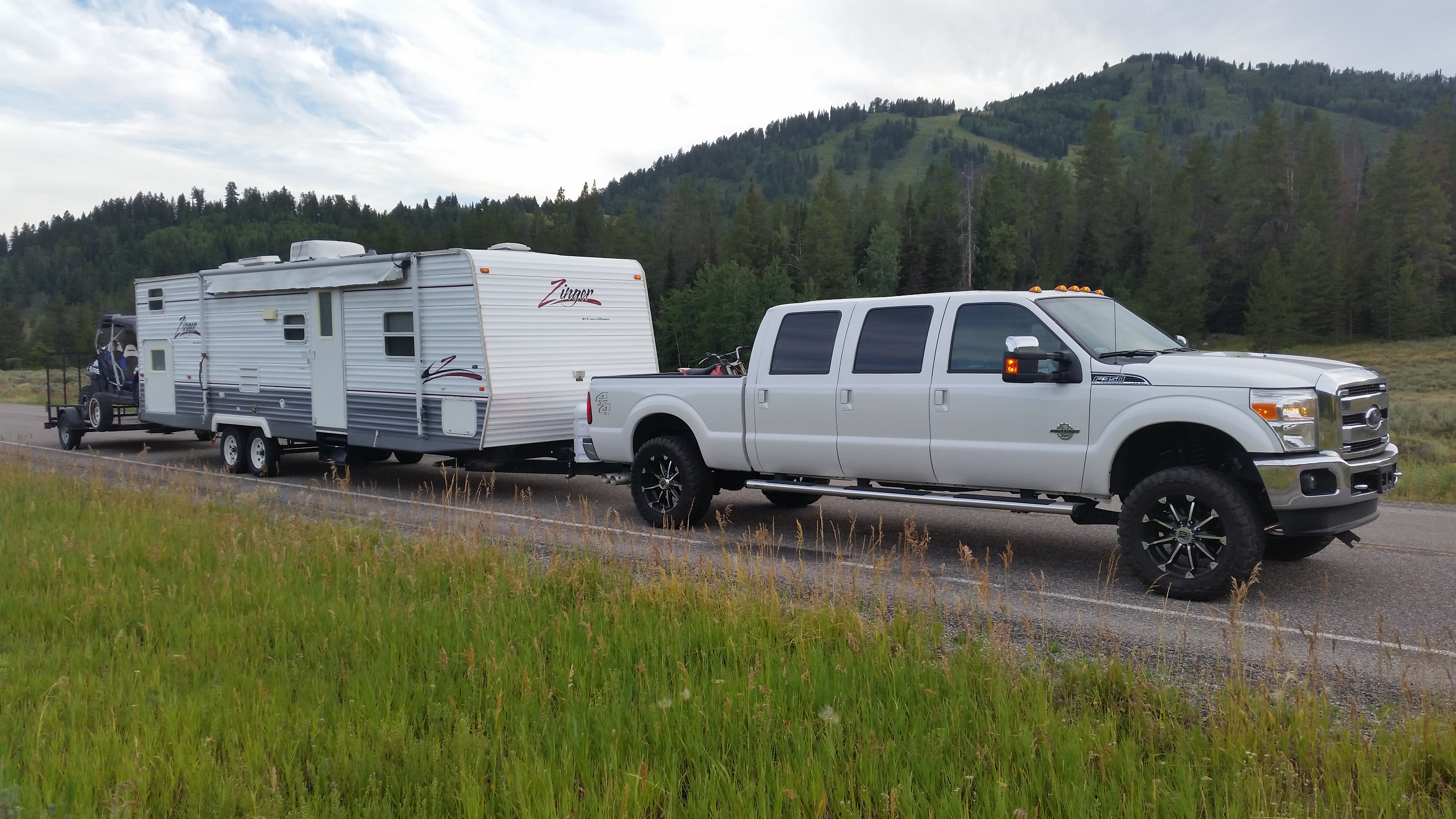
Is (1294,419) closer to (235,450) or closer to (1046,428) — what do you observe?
(1046,428)

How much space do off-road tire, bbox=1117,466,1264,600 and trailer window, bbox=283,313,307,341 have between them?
11448mm

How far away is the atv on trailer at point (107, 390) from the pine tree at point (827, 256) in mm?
69291

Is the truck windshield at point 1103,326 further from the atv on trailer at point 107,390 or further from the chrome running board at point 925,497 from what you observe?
the atv on trailer at point 107,390

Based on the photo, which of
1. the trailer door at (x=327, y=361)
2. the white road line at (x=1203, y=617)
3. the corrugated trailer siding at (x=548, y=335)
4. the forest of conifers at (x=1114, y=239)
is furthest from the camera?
the forest of conifers at (x=1114, y=239)

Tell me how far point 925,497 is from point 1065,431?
131cm

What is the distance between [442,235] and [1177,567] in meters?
123

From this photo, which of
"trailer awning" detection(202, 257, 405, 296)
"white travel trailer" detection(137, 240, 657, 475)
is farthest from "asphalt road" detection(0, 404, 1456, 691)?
"trailer awning" detection(202, 257, 405, 296)

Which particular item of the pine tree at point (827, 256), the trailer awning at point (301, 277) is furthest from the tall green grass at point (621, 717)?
the pine tree at point (827, 256)

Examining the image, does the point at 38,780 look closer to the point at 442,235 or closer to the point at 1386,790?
the point at 1386,790

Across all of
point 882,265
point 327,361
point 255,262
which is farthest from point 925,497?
point 882,265

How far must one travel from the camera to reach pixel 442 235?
122 metres

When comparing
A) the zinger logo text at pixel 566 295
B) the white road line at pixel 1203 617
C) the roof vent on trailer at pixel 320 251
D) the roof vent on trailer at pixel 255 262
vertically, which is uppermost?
the roof vent on trailer at pixel 320 251

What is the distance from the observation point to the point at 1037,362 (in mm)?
7738

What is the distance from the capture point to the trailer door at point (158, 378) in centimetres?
1712
